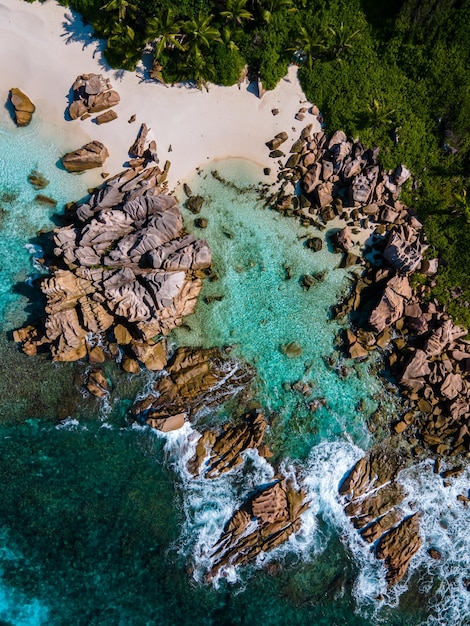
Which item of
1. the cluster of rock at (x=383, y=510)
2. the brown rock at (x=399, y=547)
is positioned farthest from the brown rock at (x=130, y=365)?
the brown rock at (x=399, y=547)

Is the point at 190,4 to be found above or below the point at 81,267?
above

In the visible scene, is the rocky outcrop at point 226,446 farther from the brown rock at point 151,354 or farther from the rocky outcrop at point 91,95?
the rocky outcrop at point 91,95

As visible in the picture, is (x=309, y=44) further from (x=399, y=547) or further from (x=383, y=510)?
(x=399, y=547)

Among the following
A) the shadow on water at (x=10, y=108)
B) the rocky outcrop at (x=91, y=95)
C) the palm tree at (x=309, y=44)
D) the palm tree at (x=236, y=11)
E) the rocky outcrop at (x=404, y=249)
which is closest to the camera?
the palm tree at (x=236, y=11)

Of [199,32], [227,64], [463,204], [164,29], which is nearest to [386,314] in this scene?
[463,204]

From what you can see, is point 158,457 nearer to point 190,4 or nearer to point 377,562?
point 377,562

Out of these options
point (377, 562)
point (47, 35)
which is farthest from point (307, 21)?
point (377, 562)

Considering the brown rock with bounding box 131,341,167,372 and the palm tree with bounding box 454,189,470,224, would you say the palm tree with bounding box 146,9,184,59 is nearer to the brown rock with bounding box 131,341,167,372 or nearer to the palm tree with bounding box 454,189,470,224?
the brown rock with bounding box 131,341,167,372
